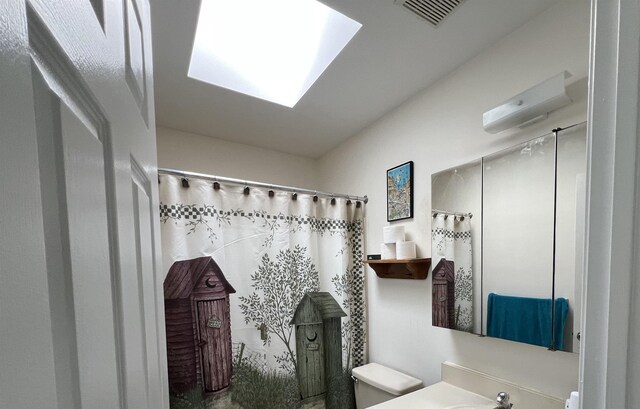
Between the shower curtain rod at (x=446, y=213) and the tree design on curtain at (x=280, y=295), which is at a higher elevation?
the shower curtain rod at (x=446, y=213)

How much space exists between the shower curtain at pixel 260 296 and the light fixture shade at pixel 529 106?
3.59 ft

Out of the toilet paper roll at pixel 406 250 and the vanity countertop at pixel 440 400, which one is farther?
the toilet paper roll at pixel 406 250

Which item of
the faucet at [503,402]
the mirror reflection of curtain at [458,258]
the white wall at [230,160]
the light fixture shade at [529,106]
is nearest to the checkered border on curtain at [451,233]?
the mirror reflection of curtain at [458,258]

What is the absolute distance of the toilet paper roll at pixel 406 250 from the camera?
1611 mm

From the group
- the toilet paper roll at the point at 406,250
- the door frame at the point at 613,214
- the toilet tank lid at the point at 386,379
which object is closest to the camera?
the door frame at the point at 613,214

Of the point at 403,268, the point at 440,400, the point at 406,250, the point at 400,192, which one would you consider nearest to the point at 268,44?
the point at 400,192

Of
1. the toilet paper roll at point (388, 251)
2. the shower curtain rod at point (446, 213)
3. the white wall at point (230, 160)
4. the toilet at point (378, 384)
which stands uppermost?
the white wall at point (230, 160)

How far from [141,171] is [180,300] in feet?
3.53

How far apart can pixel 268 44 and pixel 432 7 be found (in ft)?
2.92

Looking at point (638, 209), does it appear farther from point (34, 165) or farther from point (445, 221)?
point (445, 221)

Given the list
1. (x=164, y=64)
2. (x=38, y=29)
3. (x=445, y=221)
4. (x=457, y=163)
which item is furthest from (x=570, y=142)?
(x=164, y=64)

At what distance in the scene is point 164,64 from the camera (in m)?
1.39

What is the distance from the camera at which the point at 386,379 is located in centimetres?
162

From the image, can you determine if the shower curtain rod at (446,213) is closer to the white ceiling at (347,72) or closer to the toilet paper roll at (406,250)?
the toilet paper roll at (406,250)
